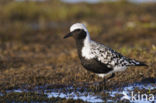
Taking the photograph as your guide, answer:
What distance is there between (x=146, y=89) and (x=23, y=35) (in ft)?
41.5

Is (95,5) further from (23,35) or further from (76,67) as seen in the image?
(76,67)

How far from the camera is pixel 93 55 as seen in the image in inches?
302

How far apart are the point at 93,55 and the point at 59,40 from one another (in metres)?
11.1

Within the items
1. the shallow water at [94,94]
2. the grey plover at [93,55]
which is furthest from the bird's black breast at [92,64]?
the shallow water at [94,94]

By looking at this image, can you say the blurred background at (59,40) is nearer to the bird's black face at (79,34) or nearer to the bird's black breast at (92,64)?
the bird's black breast at (92,64)

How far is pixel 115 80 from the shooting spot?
907 centimetres

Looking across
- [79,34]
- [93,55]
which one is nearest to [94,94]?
[93,55]

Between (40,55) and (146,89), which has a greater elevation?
(40,55)

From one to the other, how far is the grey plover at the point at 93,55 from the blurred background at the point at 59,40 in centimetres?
70

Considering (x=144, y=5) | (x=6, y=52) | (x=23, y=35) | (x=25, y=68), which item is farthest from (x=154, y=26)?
(x=144, y=5)

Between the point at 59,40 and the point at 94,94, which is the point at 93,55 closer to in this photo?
the point at 94,94

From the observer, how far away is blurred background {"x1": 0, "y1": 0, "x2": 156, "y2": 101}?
31.3 ft

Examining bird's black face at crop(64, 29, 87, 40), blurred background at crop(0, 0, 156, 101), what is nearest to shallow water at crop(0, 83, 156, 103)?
blurred background at crop(0, 0, 156, 101)

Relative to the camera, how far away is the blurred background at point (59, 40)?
955 centimetres
